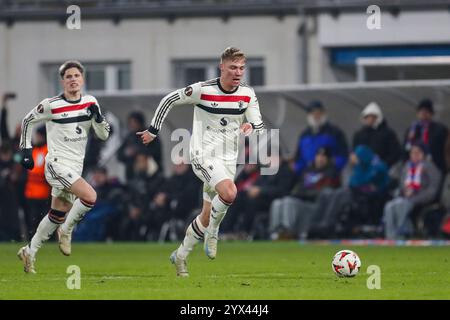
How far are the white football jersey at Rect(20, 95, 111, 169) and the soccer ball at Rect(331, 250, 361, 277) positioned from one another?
12.4 feet

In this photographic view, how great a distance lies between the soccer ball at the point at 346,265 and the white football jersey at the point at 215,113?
1803 millimetres

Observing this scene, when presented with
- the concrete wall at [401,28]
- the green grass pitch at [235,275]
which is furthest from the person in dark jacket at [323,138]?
the concrete wall at [401,28]

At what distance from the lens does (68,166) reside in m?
18.5

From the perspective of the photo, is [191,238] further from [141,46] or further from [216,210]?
[141,46]

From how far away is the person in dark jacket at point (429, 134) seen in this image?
26.1 meters

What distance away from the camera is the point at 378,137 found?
26.8 metres

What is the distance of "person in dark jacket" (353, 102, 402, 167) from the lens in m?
26.7

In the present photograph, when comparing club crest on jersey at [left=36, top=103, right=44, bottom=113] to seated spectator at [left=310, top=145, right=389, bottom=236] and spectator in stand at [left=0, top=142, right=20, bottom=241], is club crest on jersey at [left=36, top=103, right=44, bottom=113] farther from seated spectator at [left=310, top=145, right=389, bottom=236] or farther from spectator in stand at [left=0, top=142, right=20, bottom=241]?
spectator in stand at [left=0, top=142, right=20, bottom=241]

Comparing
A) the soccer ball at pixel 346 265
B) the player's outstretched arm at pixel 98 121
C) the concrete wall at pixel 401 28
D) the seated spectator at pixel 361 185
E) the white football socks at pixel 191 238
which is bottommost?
the soccer ball at pixel 346 265

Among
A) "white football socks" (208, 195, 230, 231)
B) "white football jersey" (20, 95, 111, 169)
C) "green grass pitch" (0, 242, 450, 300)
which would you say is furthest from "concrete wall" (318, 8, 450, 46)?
"white football socks" (208, 195, 230, 231)

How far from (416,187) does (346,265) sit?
1015cm

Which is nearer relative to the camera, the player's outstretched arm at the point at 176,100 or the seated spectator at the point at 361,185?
the player's outstretched arm at the point at 176,100

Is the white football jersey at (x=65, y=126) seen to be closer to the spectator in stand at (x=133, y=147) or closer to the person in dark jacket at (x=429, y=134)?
the person in dark jacket at (x=429, y=134)

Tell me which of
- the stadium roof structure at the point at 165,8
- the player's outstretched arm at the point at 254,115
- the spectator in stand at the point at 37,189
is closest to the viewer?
the player's outstretched arm at the point at 254,115
